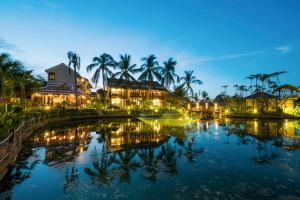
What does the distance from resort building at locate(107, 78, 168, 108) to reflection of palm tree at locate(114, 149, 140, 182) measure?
3919cm

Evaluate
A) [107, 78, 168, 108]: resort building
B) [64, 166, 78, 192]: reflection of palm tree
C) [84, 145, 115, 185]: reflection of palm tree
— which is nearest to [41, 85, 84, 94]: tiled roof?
[107, 78, 168, 108]: resort building

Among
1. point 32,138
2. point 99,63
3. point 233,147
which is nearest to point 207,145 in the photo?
point 233,147

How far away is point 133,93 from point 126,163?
1953 inches

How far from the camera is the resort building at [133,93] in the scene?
184 feet

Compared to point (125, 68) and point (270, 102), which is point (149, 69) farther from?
point (270, 102)

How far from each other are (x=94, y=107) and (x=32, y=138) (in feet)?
89.3

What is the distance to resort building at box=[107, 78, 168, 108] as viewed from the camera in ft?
184

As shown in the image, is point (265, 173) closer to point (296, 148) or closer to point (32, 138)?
point (296, 148)

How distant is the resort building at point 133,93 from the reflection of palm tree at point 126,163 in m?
39.2

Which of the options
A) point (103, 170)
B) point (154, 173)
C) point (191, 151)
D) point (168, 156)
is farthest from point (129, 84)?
point (154, 173)

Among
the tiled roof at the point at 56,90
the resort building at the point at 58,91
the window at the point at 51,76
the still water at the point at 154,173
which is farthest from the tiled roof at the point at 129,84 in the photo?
the still water at the point at 154,173

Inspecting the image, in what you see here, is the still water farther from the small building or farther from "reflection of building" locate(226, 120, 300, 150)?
the small building

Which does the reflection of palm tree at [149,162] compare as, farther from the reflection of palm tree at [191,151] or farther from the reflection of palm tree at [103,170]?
the reflection of palm tree at [191,151]

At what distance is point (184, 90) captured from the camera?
6544 cm
